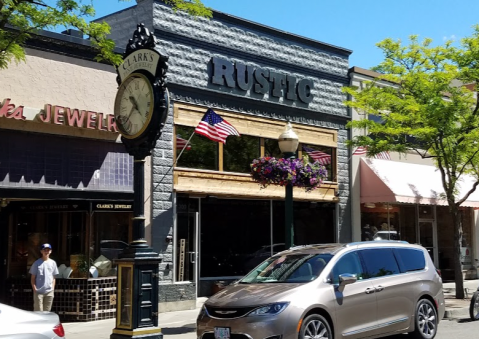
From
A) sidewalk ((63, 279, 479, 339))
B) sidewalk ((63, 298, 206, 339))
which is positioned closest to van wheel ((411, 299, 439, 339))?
sidewalk ((63, 279, 479, 339))

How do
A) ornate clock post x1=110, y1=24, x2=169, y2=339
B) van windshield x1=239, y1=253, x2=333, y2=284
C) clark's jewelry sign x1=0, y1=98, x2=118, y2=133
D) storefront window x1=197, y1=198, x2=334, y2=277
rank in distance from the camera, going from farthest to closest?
storefront window x1=197, y1=198, x2=334, y2=277 → clark's jewelry sign x1=0, y1=98, x2=118, y2=133 → van windshield x1=239, y1=253, x2=333, y2=284 → ornate clock post x1=110, y1=24, x2=169, y2=339

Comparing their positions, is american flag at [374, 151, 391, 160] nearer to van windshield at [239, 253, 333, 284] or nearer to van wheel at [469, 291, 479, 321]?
van wheel at [469, 291, 479, 321]

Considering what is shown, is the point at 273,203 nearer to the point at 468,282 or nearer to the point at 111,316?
the point at 111,316

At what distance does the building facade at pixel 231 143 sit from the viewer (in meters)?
16.2

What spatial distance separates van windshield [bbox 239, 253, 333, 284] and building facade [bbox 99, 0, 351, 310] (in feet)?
19.1

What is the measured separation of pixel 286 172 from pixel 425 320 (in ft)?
13.3

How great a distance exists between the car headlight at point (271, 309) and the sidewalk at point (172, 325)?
354cm

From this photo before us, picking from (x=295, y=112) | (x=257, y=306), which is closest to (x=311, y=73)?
(x=295, y=112)

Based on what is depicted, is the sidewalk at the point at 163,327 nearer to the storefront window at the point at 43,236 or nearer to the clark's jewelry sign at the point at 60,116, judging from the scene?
the storefront window at the point at 43,236

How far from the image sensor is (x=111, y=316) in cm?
1443

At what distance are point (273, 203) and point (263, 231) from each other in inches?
36.8

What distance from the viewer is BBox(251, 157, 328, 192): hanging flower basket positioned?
1284 cm

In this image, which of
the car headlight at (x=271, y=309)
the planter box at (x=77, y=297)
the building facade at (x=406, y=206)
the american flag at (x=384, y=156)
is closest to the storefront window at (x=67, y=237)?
the planter box at (x=77, y=297)

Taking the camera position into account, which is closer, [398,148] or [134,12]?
[134,12]
